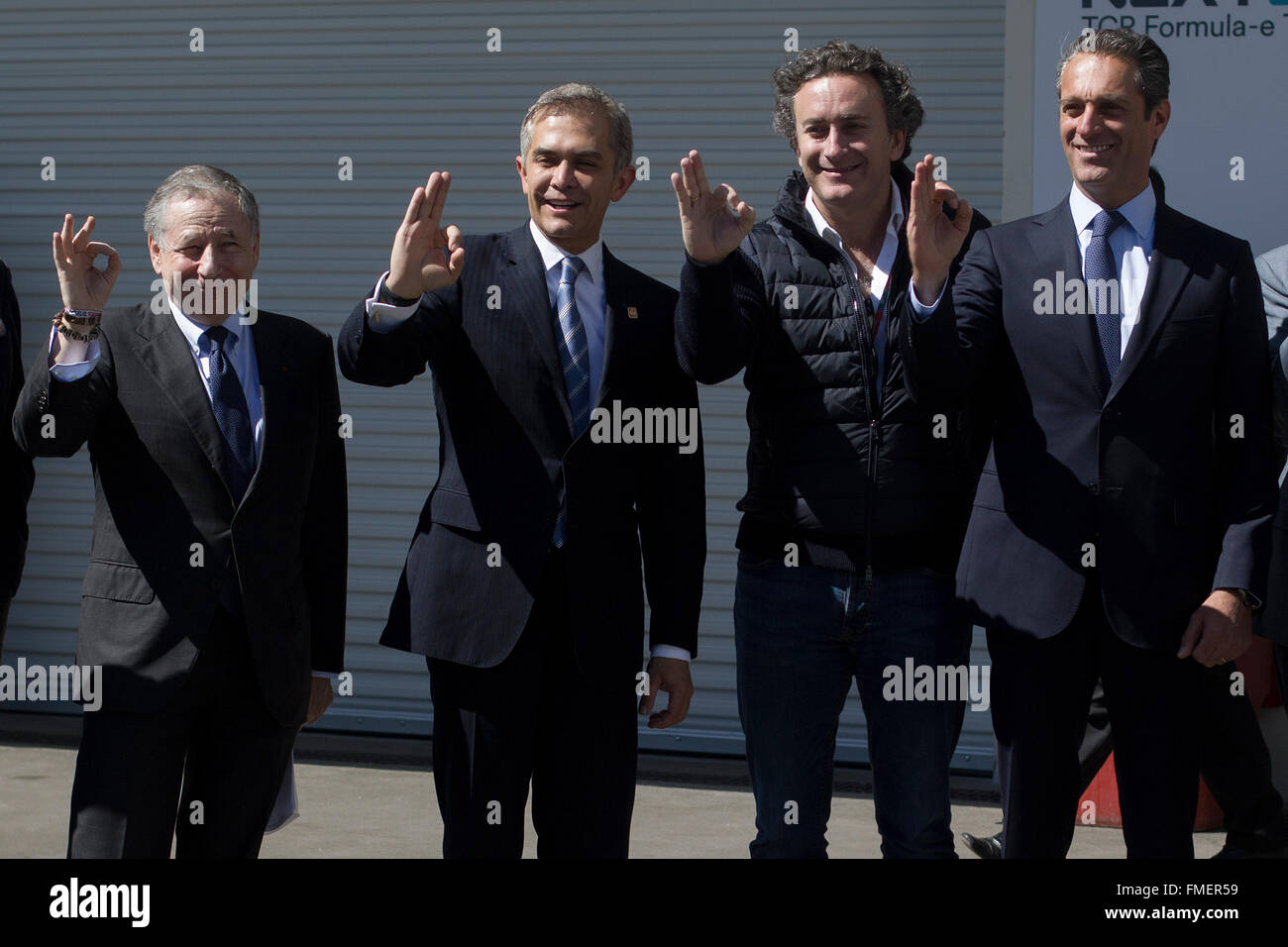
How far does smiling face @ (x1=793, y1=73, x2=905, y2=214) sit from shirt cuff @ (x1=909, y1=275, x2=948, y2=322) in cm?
33

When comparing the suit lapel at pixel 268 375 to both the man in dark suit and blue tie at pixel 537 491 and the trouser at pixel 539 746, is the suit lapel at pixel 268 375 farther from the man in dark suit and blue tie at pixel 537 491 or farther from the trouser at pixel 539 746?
the trouser at pixel 539 746

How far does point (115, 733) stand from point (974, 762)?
402 centimetres

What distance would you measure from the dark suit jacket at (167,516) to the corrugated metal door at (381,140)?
337 cm

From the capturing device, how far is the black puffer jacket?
11.7ft

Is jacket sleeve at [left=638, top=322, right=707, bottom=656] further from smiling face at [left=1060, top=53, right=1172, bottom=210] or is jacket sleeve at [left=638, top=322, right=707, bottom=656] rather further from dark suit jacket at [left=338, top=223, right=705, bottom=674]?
smiling face at [left=1060, top=53, right=1172, bottom=210]

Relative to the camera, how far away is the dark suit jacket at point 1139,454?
133 inches

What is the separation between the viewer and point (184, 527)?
3424 mm

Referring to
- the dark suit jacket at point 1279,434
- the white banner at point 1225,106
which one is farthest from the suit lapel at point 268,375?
the white banner at point 1225,106

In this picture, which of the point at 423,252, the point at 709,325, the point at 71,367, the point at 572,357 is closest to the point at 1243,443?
the point at 709,325

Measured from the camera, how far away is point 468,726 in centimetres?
343

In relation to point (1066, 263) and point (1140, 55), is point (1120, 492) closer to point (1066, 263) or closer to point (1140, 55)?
point (1066, 263)

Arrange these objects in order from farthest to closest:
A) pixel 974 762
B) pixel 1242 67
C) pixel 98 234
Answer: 1. pixel 98 234
2. pixel 974 762
3. pixel 1242 67
